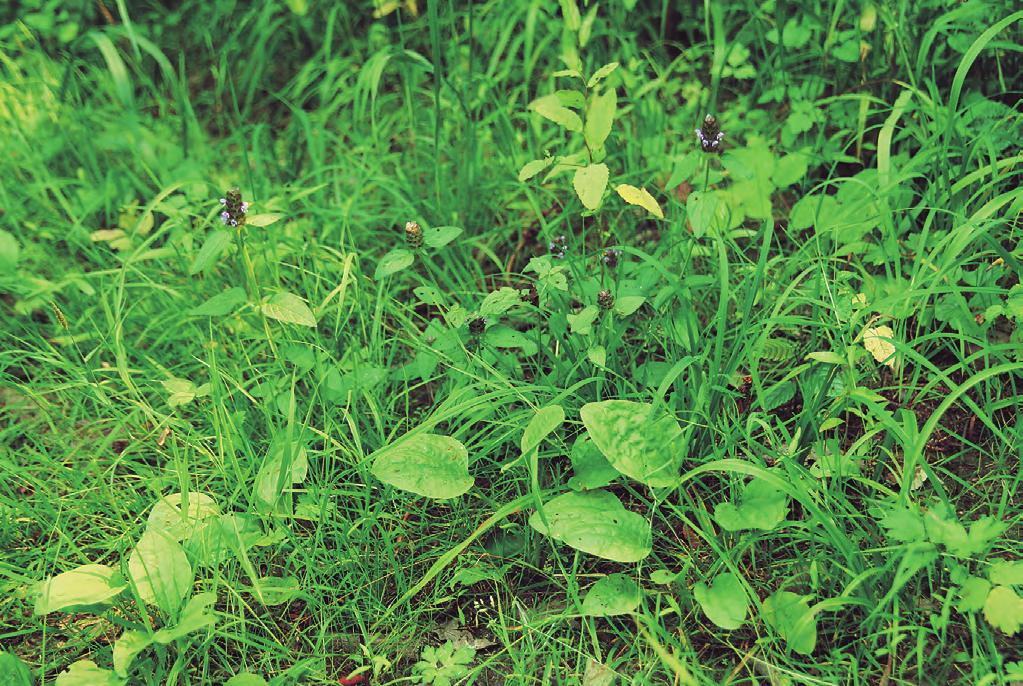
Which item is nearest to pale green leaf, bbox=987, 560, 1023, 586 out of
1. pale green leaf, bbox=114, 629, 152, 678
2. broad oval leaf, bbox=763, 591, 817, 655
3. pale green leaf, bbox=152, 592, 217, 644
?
broad oval leaf, bbox=763, 591, 817, 655

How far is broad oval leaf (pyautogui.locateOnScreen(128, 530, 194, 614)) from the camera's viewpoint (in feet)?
4.97

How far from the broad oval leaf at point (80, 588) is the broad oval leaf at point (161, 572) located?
3 centimetres

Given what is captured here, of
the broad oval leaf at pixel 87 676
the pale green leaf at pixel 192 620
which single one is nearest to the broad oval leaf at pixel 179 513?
the pale green leaf at pixel 192 620

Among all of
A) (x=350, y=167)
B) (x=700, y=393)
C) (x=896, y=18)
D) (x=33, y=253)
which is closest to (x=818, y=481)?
(x=700, y=393)

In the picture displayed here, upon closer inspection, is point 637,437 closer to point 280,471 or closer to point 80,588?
point 280,471

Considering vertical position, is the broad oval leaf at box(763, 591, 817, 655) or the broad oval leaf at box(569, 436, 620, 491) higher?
the broad oval leaf at box(569, 436, 620, 491)

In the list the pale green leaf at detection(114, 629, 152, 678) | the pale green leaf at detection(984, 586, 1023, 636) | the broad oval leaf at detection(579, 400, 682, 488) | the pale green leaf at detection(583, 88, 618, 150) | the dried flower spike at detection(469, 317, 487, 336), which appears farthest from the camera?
the dried flower spike at detection(469, 317, 487, 336)

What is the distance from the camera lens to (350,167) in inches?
102

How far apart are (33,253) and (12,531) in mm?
996

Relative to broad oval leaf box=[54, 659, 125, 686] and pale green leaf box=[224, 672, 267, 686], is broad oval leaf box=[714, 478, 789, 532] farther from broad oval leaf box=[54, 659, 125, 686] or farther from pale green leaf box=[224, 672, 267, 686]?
broad oval leaf box=[54, 659, 125, 686]

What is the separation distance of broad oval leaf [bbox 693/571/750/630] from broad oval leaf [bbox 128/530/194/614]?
932mm

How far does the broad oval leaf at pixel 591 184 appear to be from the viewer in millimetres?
1629

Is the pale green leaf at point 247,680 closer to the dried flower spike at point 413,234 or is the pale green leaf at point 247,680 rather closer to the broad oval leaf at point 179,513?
the broad oval leaf at point 179,513

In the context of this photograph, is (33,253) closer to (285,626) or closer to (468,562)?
(285,626)
